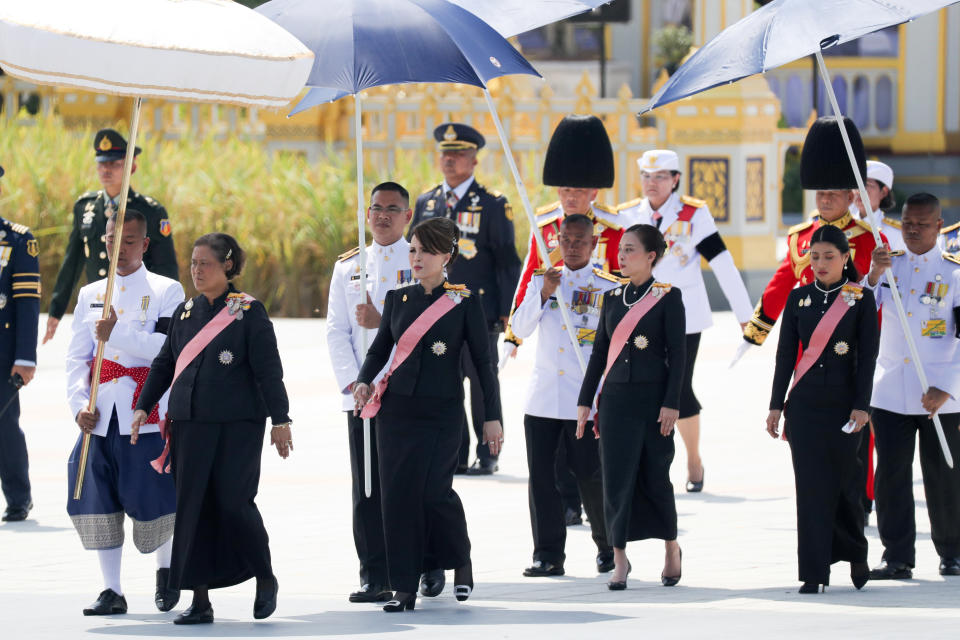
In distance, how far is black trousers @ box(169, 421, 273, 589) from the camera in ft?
23.9

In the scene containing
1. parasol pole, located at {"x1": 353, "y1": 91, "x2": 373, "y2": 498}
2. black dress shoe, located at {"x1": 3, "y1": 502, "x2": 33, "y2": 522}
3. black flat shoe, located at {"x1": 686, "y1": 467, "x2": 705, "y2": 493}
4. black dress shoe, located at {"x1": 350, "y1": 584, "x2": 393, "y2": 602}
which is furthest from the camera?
black flat shoe, located at {"x1": 686, "y1": 467, "x2": 705, "y2": 493}

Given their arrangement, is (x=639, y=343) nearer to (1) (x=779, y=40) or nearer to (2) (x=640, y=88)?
(1) (x=779, y=40)

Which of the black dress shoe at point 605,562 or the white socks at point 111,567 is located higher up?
the white socks at point 111,567

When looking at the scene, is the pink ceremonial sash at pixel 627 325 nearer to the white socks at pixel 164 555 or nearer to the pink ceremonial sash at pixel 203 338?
the pink ceremonial sash at pixel 203 338

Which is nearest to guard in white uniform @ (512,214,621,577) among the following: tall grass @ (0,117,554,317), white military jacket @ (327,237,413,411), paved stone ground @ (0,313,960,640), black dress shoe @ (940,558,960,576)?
paved stone ground @ (0,313,960,640)

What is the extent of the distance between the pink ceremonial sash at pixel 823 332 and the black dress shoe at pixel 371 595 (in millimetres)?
1912

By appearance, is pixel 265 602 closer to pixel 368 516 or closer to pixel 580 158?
pixel 368 516

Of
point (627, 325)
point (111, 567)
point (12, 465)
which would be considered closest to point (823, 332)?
point (627, 325)

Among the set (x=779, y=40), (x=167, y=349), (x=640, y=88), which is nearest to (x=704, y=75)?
(x=779, y=40)

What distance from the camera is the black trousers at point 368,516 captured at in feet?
25.7

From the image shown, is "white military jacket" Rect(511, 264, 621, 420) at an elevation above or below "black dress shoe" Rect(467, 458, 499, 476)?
above

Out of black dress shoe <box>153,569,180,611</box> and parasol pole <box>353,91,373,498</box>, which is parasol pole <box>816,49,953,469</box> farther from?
black dress shoe <box>153,569,180,611</box>

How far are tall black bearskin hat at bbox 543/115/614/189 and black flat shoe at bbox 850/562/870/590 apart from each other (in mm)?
2426

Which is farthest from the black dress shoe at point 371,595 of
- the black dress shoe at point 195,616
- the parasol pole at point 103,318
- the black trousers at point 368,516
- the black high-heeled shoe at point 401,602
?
the parasol pole at point 103,318
